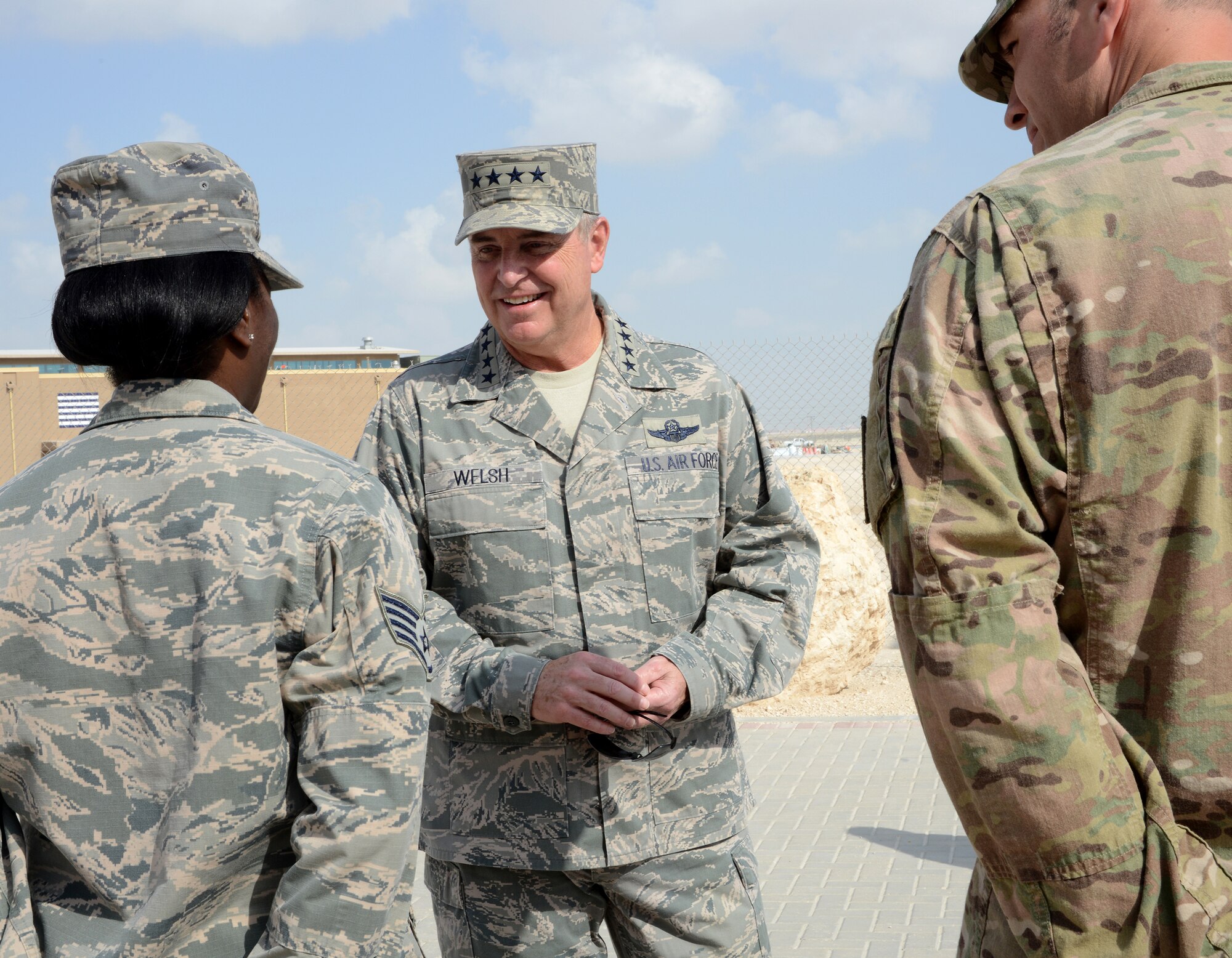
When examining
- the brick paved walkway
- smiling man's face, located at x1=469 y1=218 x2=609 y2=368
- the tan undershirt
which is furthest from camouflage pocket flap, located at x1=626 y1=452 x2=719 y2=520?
the brick paved walkway

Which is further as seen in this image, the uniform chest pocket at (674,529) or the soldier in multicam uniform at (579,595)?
the uniform chest pocket at (674,529)

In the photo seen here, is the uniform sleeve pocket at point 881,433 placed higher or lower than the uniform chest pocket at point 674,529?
higher

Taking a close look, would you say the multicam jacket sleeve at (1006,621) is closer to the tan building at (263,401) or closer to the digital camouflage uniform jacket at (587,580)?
the digital camouflage uniform jacket at (587,580)

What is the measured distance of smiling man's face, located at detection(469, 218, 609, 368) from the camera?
9.77ft

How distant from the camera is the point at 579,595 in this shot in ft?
9.27

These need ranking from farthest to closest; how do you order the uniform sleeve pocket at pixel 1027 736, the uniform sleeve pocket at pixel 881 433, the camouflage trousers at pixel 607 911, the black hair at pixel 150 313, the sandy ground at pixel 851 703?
the sandy ground at pixel 851 703 → the camouflage trousers at pixel 607 911 → the black hair at pixel 150 313 → the uniform sleeve pocket at pixel 881 433 → the uniform sleeve pocket at pixel 1027 736

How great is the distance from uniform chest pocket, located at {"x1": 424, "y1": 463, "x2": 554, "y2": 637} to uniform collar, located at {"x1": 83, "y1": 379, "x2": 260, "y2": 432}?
1.11 meters

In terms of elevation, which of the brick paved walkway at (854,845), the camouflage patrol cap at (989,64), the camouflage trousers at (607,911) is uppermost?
the camouflage patrol cap at (989,64)

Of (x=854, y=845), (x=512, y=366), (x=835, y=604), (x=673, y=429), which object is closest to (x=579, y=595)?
(x=673, y=429)

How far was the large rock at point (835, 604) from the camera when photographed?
332 inches

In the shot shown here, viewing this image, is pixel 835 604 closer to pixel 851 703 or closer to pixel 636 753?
pixel 851 703

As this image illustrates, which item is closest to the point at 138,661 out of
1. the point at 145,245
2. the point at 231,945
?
the point at 231,945

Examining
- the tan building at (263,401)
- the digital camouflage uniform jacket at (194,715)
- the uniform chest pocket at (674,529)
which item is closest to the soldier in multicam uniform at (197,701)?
the digital camouflage uniform jacket at (194,715)

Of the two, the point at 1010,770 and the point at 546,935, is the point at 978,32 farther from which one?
the point at 546,935
